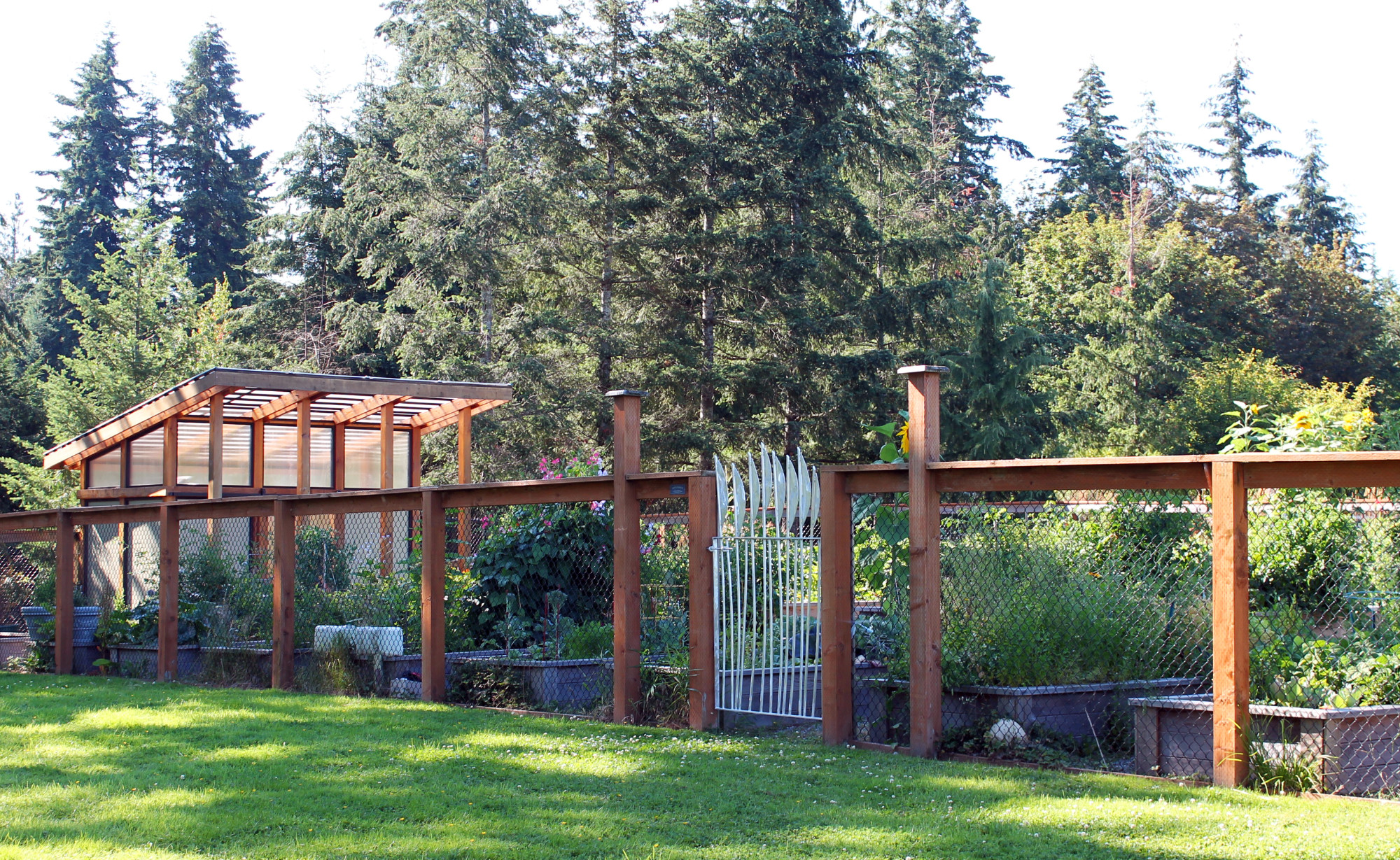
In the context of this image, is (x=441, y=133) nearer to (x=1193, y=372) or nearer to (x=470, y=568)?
(x=470, y=568)

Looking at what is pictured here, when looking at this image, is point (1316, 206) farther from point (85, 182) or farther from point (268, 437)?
point (85, 182)

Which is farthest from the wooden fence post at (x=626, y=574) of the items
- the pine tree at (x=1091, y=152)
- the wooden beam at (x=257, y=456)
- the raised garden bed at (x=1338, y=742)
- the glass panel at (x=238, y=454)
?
the pine tree at (x=1091, y=152)

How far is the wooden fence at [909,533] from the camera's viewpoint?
4.87m

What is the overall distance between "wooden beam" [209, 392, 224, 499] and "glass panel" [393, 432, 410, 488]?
12.6 ft

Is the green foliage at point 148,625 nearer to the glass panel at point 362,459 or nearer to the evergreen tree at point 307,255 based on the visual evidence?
the glass panel at point 362,459

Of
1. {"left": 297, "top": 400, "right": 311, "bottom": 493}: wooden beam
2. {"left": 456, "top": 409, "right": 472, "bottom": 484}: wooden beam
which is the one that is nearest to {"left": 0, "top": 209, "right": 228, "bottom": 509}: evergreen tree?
{"left": 297, "top": 400, "right": 311, "bottom": 493}: wooden beam

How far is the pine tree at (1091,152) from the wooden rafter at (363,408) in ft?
107

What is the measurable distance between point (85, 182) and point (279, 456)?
35.9 meters

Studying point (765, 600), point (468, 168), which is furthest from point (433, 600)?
point (468, 168)

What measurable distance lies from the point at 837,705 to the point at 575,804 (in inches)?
75.1

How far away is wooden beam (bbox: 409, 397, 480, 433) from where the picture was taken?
16234 mm

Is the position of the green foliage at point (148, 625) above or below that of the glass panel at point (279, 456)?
below

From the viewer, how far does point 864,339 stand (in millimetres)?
26672

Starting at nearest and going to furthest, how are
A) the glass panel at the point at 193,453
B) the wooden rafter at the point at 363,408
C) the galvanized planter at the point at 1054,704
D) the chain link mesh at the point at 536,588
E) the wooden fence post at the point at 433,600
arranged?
the galvanized planter at the point at 1054,704 < the wooden fence post at the point at 433,600 < the chain link mesh at the point at 536,588 < the wooden rafter at the point at 363,408 < the glass panel at the point at 193,453
